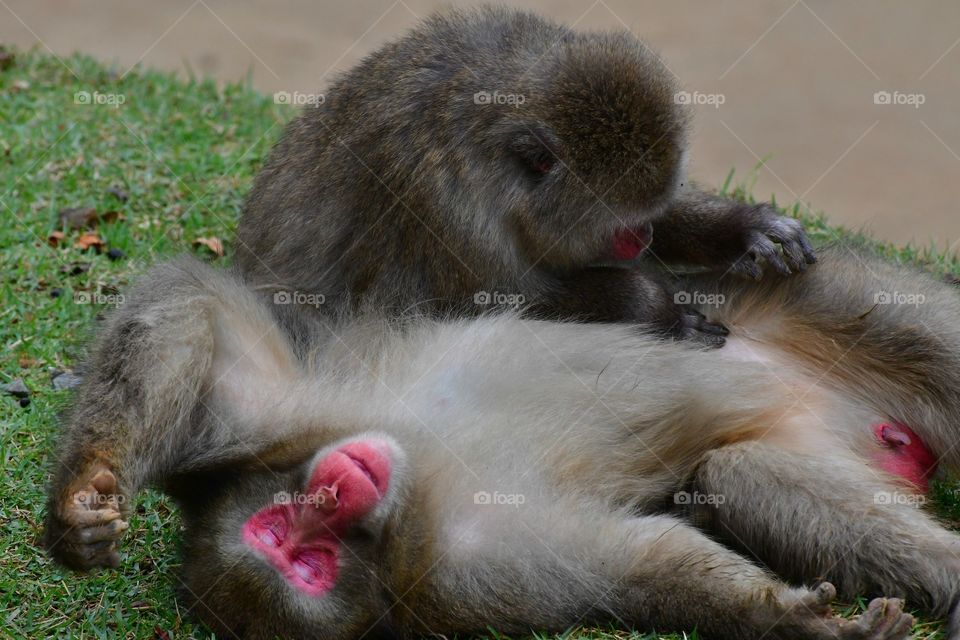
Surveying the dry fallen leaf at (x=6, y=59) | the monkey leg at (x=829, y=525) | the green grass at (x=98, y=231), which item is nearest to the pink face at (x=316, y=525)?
the green grass at (x=98, y=231)

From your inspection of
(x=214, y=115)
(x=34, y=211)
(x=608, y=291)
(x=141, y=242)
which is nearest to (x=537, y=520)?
(x=608, y=291)

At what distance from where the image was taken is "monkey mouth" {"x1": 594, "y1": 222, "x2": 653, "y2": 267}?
5.28 meters

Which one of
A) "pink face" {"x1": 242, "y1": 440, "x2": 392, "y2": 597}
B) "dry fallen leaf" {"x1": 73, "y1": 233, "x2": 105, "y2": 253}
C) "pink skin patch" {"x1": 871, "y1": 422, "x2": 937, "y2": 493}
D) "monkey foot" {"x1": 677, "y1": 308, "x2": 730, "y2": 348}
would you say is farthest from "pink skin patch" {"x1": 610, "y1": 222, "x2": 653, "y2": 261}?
"dry fallen leaf" {"x1": 73, "y1": 233, "x2": 105, "y2": 253}

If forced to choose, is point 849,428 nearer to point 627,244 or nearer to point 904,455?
point 904,455

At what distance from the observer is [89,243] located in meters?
7.15

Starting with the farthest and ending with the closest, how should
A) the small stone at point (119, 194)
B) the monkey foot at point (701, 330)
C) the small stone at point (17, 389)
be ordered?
1. the small stone at point (119, 194)
2. the small stone at point (17, 389)
3. the monkey foot at point (701, 330)

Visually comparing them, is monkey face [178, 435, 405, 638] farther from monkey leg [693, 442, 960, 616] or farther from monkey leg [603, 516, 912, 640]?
monkey leg [693, 442, 960, 616]

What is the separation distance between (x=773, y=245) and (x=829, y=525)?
1361 mm

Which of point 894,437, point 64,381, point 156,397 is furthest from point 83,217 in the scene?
point 894,437

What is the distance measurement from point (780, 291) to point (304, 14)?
29.2 ft

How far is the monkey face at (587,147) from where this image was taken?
16.8 feet

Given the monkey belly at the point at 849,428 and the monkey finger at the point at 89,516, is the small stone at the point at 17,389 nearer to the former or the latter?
the monkey finger at the point at 89,516

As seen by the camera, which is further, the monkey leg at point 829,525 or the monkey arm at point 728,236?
the monkey arm at point 728,236

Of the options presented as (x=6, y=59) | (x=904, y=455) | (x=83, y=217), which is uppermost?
(x=6, y=59)
